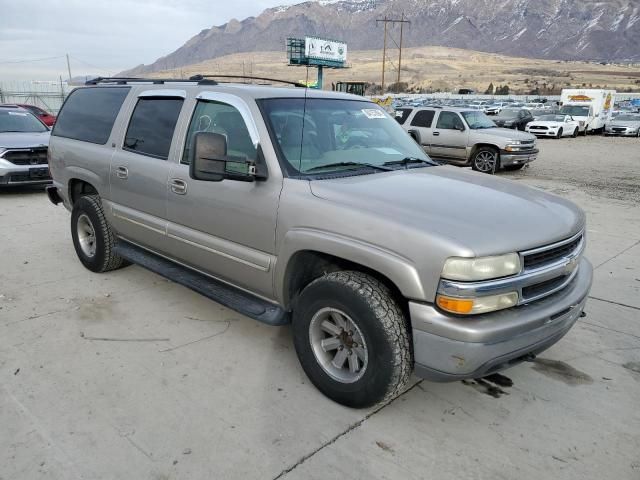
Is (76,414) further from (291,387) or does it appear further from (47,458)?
(291,387)

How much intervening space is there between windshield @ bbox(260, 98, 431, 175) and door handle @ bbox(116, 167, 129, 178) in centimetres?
157

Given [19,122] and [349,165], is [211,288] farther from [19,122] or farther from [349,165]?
[19,122]

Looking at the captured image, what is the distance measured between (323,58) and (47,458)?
199 ft

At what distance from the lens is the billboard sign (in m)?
57.2

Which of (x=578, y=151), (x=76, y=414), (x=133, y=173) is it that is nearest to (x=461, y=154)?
(x=578, y=151)

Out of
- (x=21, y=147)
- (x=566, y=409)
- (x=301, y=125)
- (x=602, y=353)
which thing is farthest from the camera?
(x=21, y=147)

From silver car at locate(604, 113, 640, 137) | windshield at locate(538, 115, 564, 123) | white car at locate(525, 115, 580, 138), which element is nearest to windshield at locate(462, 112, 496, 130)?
white car at locate(525, 115, 580, 138)

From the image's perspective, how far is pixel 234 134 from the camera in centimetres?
364

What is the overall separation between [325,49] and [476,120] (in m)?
49.6

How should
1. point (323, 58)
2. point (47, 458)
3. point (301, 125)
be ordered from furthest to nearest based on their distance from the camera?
point (323, 58) < point (301, 125) < point (47, 458)

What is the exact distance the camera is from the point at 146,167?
4.22 meters

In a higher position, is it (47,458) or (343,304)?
(343,304)

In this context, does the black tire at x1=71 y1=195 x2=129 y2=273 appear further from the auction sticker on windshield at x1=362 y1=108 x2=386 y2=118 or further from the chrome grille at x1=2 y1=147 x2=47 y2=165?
the chrome grille at x1=2 y1=147 x2=47 y2=165

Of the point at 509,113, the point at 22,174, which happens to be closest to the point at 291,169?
the point at 22,174
